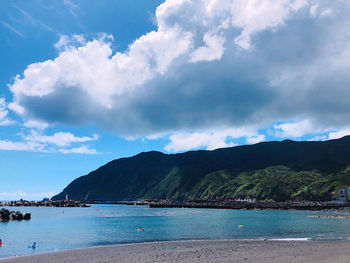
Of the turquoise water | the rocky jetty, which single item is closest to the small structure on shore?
the turquoise water

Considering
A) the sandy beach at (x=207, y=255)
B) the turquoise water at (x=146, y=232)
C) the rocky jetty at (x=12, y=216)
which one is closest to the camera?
the sandy beach at (x=207, y=255)

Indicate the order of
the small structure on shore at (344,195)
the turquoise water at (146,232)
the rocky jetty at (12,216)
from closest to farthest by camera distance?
the turquoise water at (146,232) → the rocky jetty at (12,216) → the small structure on shore at (344,195)

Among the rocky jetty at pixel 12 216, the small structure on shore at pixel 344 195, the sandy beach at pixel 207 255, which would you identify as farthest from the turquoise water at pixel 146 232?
the small structure on shore at pixel 344 195

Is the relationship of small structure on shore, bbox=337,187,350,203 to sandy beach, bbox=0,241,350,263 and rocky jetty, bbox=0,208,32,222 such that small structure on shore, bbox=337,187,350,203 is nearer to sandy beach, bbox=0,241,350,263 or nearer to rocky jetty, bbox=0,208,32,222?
rocky jetty, bbox=0,208,32,222

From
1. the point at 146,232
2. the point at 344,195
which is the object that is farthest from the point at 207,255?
the point at 344,195

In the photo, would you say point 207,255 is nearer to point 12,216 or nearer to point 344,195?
point 12,216

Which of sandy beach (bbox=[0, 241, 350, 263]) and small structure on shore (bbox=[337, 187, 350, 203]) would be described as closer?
sandy beach (bbox=[0, 241, 350, 263])

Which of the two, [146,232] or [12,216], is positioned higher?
[12,216]

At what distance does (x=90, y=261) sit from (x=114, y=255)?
3.54 m

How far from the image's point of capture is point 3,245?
130 ft

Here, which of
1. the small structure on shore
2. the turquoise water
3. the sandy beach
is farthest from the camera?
the small structure on shore

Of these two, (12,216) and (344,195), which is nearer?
(12,216)

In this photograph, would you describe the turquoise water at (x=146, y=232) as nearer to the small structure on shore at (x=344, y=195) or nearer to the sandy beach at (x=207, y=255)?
the sandy beach at (x=207, y=255)

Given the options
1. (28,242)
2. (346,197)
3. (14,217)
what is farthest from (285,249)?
(346,197)
